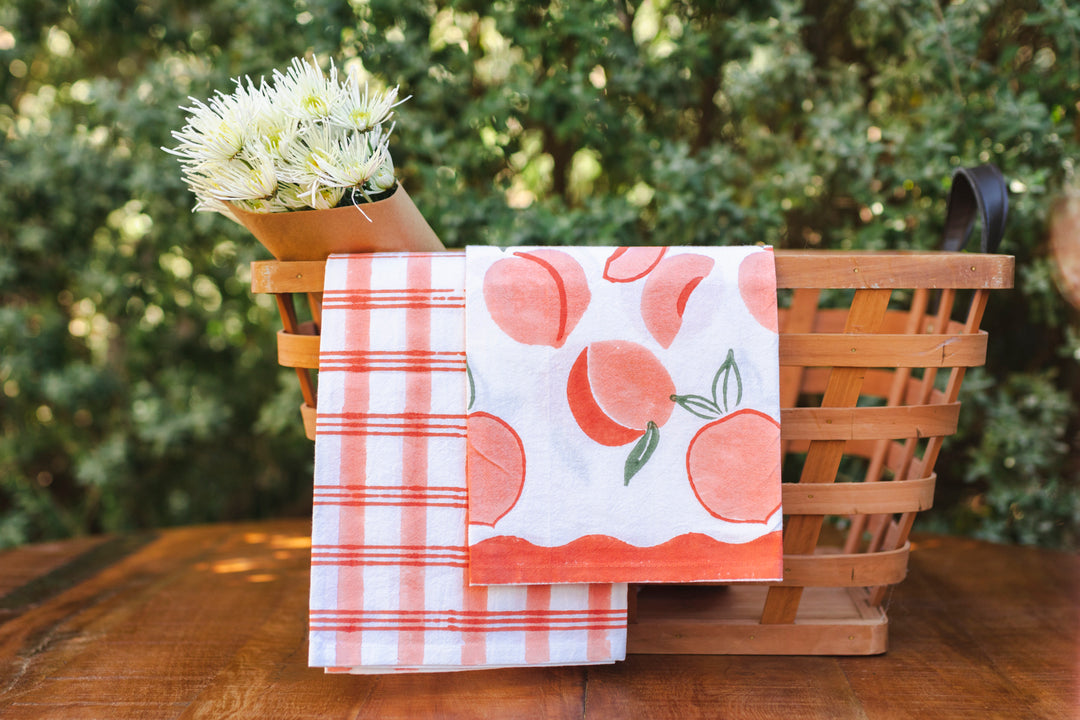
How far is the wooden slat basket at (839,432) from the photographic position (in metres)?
0.68

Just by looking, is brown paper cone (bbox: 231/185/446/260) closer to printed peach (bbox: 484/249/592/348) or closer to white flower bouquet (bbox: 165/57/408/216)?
white flower bouquet (bbox: 165/57/408/216)

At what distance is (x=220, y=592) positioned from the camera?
94 cm

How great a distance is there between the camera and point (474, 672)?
28.9 inches

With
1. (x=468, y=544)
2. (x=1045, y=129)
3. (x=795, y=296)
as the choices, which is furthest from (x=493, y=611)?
(x=1045, y=129)

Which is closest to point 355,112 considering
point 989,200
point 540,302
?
point 540,302

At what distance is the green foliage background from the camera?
1136 millimetres

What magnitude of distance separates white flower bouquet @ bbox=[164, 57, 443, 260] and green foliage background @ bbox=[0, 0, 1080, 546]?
46 cm

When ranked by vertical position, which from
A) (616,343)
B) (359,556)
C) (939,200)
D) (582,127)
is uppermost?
(582,127)

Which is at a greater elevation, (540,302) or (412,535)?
(540,302)

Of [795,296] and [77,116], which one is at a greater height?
[77,116]

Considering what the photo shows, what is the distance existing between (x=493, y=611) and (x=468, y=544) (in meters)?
0.07

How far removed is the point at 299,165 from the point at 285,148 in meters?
0.02

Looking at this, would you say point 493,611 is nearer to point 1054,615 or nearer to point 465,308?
point 465,308

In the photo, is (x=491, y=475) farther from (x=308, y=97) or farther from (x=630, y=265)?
(x=308, y=97)
